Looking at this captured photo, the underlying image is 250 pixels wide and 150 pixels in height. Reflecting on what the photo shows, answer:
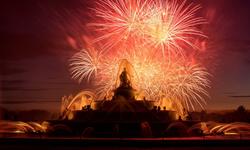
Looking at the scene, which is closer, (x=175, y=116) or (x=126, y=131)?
(x=126, y=131)

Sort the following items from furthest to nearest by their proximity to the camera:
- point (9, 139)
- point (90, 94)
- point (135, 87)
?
point (90, 94)
point (135, 87)
point (9, 139)

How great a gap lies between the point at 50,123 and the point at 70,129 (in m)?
2.62

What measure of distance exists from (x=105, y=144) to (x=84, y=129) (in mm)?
8210

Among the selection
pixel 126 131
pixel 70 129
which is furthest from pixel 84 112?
pixel 126 131

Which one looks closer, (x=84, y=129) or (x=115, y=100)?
(x=84, y=129)

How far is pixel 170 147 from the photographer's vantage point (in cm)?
2998

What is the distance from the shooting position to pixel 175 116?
42.8 metres

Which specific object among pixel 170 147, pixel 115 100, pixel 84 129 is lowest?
pixel 170 147

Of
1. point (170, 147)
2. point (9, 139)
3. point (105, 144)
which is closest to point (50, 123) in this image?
point (9, 139)

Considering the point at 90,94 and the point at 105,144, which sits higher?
the point at 90,94

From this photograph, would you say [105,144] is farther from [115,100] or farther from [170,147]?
[115,100]

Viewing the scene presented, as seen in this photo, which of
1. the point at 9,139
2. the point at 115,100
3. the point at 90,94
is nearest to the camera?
the point at 9,139

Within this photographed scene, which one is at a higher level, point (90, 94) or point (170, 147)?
point (90, 94)

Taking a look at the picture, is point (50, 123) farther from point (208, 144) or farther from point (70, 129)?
point (208, 144)
